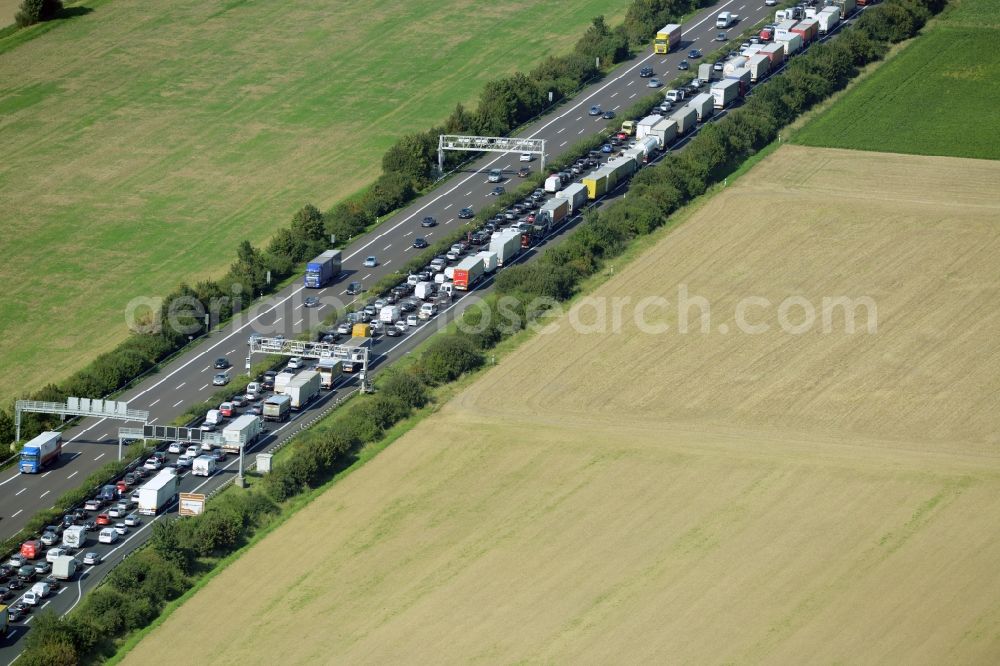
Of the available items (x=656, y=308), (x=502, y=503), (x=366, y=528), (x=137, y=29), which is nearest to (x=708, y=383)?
(x=656, y=308)

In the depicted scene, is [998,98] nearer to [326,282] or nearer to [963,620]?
[326,282]

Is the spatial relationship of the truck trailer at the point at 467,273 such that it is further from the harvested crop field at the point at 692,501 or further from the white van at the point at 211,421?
the white van at the point at 211,421

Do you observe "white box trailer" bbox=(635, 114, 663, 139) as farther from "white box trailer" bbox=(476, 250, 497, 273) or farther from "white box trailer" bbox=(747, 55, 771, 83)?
"white box trailer" bbox=(476, 250, 497, 273)

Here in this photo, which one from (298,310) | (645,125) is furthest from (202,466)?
(645,125)

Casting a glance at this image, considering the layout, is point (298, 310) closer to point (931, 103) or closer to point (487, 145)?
point (487, 145)

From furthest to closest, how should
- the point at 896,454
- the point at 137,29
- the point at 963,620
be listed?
the point at 137,29
the point at 896,454
the point at 963,620

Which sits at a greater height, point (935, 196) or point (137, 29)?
point (137, 29)
